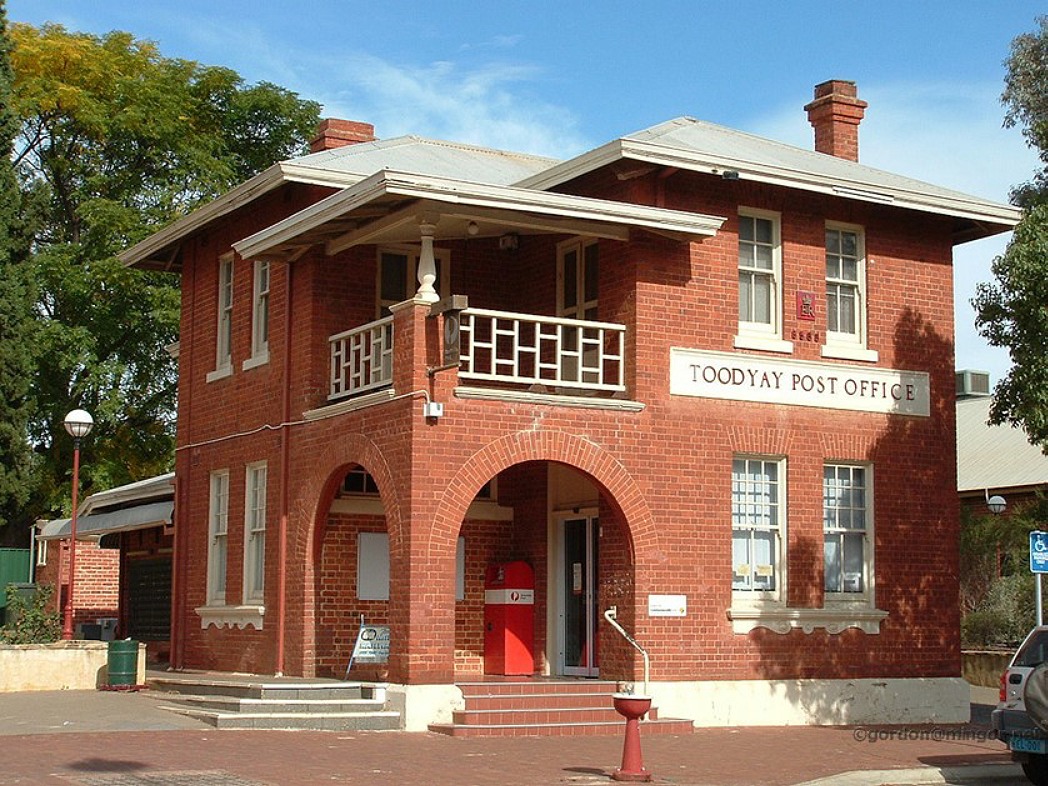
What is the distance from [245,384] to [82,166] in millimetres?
15738

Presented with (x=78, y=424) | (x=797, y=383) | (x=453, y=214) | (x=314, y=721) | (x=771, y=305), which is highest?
(x=453, y=214)

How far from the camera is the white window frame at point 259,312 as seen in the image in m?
22.6

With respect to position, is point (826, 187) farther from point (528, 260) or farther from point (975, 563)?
point (975, 563)

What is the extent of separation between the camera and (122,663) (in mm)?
22062

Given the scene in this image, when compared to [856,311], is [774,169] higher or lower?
higher

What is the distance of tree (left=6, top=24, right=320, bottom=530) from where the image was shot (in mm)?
34844

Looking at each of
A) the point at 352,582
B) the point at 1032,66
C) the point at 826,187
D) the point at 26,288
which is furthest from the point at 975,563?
the point at 26,288

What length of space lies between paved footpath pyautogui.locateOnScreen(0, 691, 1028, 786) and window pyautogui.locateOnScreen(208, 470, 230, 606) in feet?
13.7

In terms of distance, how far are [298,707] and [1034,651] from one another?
805 centimetres

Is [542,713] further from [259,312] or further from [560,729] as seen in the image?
[259,312]

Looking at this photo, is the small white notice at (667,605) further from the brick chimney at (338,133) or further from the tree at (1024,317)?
the brick chimney at (338,133)

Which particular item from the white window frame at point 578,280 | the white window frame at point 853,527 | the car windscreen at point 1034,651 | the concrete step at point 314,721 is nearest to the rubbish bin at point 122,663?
the concrete step at point 314,721

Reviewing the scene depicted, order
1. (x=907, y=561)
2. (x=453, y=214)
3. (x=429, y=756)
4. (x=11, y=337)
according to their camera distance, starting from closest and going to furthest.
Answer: (x=429, y=756) < (x=453, y=214) < (x=907, y=561) < (x=11, y=337)

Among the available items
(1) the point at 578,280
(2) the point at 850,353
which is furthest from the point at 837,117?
(1) the point at 578,280
